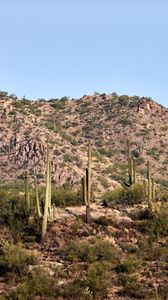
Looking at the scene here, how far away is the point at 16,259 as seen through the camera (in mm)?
19266

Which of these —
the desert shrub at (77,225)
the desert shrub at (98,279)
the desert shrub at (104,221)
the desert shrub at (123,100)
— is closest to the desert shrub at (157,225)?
the desert shrub at (104,221)

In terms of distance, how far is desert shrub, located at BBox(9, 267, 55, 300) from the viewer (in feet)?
56.1

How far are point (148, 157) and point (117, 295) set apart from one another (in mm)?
42009

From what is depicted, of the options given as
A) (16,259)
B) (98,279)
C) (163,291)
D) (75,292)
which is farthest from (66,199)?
(163,291)

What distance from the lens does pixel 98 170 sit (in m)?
48.8

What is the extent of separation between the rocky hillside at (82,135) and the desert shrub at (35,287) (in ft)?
80.6

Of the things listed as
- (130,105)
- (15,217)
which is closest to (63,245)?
(15,217)

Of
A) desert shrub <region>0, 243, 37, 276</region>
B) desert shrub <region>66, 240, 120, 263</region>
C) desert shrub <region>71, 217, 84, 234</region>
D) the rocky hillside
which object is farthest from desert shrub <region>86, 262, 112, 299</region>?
the rocky hillside

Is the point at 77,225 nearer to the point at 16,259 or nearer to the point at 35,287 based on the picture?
the point at 16,259

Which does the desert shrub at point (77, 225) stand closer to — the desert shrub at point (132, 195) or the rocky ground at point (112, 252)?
the rocky ground at point (112, 252)

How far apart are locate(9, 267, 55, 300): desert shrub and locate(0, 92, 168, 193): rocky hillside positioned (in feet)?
80.6

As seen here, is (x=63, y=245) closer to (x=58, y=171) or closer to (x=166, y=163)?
(x=58, y=171)

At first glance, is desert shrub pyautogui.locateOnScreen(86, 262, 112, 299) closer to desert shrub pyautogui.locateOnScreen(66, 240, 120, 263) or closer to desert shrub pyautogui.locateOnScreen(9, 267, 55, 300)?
desert shrub pyautogui.locateOnScreen(66, 240, 120, 263)

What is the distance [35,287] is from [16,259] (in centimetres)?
209
